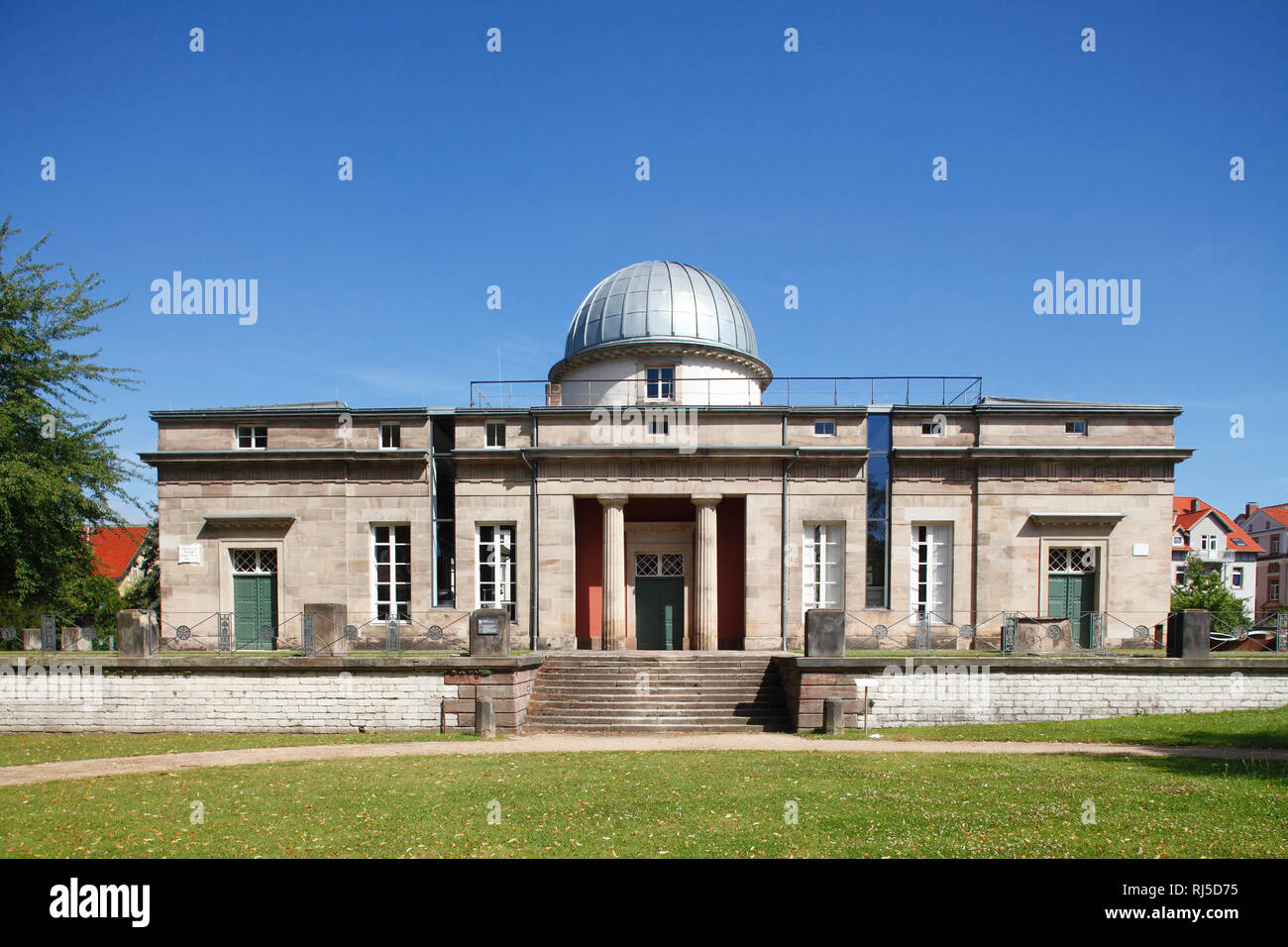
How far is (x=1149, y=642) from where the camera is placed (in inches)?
857

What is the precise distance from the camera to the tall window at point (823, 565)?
22516 mm

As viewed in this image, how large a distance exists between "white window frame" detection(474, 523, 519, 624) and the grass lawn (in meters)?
11.2

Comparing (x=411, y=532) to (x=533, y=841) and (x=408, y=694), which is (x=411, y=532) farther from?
(x=533, y=841)

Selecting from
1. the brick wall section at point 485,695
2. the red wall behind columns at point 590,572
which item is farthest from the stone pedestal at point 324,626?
the red wall behind columns at point 590,572

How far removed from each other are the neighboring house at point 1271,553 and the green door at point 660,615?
62.4 m

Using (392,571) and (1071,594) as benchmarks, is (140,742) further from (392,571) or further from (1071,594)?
(1071,594)

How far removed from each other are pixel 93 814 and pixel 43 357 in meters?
19.8

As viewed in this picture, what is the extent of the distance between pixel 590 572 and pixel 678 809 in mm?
15020

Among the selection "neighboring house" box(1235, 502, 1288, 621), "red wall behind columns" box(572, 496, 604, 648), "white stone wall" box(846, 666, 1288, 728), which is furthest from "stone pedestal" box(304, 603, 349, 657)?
"neighboring house" box(1235, 502, 1288, 621)

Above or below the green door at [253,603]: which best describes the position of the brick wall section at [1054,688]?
below

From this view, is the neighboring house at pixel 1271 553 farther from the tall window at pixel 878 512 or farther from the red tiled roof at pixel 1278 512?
the tall window at pixel 878 512

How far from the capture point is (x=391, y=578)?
2302cm

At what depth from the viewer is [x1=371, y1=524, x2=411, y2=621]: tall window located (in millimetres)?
22969
